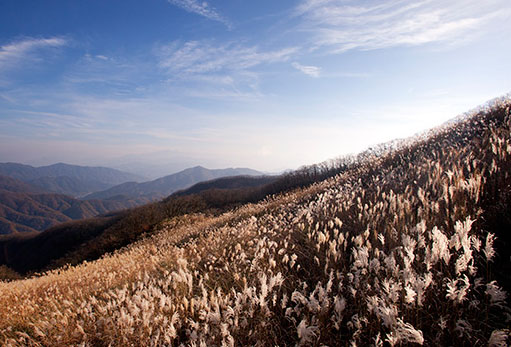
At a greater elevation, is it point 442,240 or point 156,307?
point 442,240

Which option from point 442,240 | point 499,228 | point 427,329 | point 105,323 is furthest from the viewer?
point 105,323

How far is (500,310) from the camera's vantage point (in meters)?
2.09

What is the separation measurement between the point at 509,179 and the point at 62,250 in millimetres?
76098

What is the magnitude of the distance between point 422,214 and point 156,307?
334 centimetres

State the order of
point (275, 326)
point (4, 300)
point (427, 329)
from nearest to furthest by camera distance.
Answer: point (427, 329) → point (275, 326) → point (4, 300)

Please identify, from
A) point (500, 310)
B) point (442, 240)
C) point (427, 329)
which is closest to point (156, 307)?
point (427, 329)

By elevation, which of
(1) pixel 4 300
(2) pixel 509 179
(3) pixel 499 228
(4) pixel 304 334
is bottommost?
(1) pixel 4 300

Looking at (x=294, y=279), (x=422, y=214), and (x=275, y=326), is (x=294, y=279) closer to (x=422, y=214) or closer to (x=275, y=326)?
(x=275, y=326)

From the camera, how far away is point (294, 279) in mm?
3219

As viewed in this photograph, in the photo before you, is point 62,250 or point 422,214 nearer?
point 422,214

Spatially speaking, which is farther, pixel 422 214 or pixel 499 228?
pixel 422 214

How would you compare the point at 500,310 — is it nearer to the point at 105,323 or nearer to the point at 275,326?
the point at 275,326

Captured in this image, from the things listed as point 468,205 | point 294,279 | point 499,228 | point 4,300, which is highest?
point 468,205

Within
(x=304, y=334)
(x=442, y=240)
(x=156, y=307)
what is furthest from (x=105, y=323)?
(x=442, y=240)
